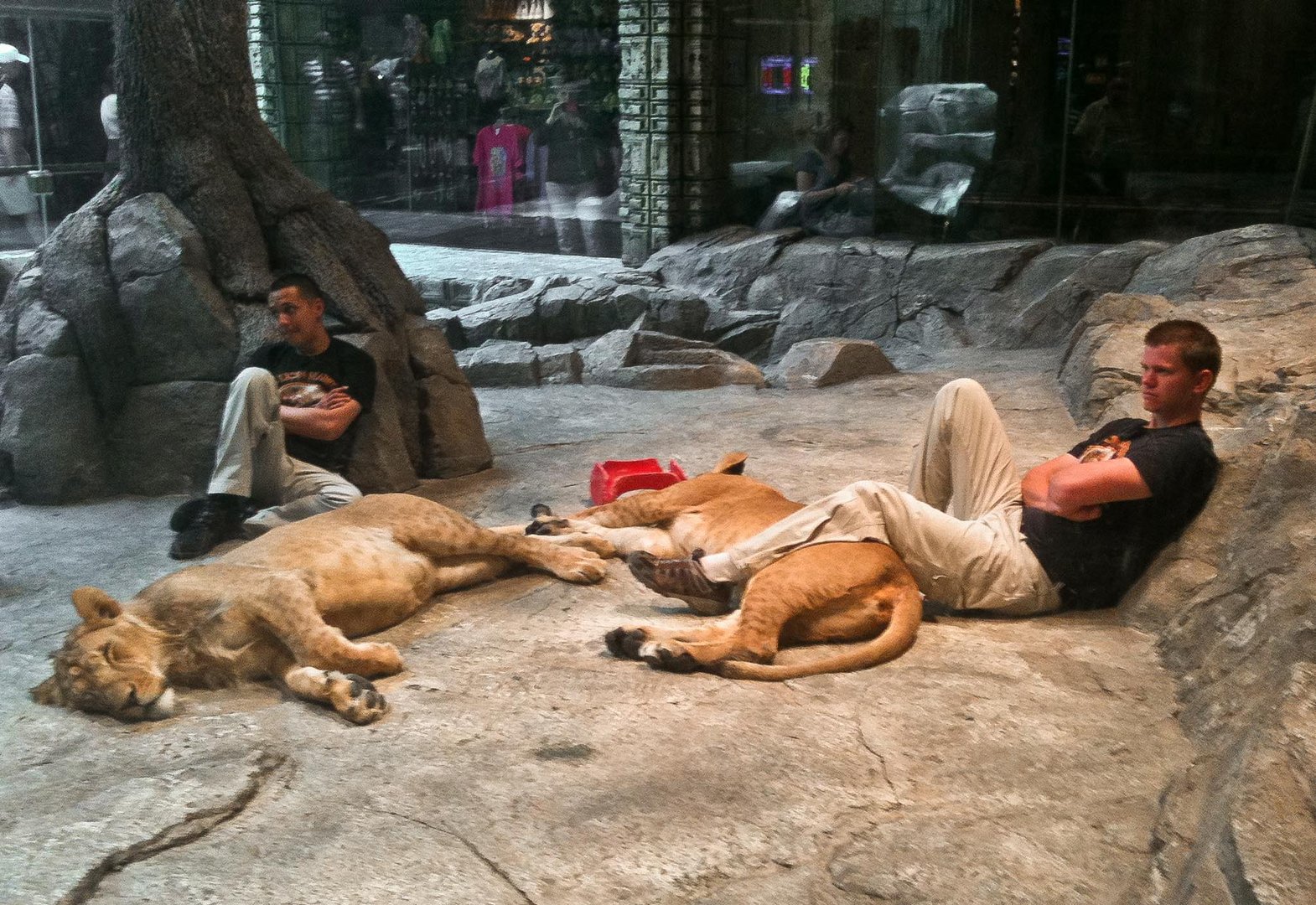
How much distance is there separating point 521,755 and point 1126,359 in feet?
17.2

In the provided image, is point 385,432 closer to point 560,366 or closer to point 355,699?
point 355,699

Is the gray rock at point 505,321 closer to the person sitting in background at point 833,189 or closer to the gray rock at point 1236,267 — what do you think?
the person sitting in background at point 833,189

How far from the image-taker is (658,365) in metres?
9.51

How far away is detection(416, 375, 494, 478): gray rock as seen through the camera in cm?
A: 680

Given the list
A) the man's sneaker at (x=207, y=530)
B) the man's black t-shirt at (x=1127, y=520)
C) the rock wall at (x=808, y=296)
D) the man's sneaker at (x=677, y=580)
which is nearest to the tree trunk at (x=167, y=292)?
the man's sneaker at (x=207, y=530)

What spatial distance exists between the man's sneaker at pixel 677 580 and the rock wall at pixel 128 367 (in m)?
2.25

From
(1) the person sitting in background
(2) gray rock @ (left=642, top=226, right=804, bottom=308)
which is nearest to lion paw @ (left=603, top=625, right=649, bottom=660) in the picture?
(2) gray rock @ (left=642, top=226, right=804, bottom=308)

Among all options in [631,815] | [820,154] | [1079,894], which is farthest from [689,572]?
[820,154]

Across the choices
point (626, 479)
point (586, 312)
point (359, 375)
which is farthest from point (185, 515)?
point (586, 312)

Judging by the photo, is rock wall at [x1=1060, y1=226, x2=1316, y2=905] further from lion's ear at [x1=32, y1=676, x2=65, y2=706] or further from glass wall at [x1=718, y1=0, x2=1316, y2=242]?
glass wall at [x1=718, y1=0, x2=1316, y2=242]

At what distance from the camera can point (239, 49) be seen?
6.56 meters

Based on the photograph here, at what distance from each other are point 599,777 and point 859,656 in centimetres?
107

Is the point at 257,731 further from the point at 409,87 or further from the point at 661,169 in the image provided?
the point at 661,169

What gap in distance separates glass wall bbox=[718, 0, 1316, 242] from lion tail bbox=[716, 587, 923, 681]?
793cm
